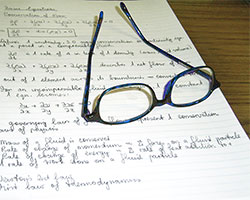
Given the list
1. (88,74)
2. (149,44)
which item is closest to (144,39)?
(149,44)

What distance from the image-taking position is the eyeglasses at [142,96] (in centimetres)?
56

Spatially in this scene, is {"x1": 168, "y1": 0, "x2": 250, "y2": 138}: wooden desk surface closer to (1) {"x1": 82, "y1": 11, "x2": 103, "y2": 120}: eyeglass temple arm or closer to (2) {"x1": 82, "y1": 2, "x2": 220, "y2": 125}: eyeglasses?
(2) {"x1": 82, "y1": 2, "x2": 220, "y2": 125}: eyeglasses

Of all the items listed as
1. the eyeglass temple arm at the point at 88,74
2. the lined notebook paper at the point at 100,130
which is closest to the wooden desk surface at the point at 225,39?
the lined notebook paper at the point at 100,130

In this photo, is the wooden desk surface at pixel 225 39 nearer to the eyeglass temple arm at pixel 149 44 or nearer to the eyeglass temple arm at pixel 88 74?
the eyeglass temple arm at pixel 149 44

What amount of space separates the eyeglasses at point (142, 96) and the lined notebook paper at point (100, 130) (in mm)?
12

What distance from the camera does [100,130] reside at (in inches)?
21.4

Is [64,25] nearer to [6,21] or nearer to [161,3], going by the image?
[6,21]

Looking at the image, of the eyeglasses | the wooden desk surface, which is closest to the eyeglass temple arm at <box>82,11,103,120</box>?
the eyeglasses

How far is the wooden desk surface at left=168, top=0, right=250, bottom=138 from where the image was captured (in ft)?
2.19

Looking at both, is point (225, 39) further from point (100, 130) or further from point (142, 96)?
point (100, 130)

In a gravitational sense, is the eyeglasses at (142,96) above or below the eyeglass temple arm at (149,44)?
below

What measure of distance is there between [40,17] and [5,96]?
0.84 ft

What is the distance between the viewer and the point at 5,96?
570 mm

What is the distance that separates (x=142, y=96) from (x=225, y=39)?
11.8 inches
